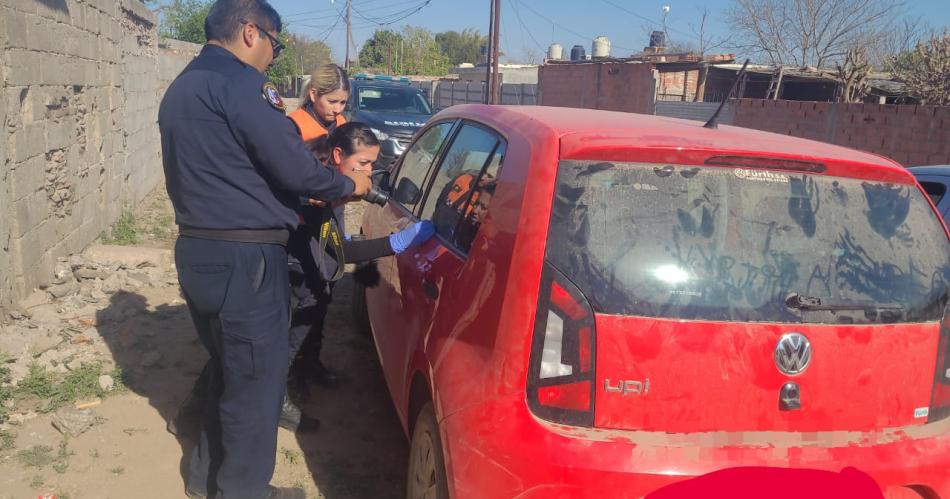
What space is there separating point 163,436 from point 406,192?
1.65 m

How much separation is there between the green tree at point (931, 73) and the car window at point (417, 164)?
13.2m

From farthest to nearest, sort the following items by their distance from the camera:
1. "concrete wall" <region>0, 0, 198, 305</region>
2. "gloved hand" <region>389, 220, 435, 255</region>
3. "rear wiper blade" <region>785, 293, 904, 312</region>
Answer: "concrete wall" <region>0, 0, 198, 305</region> < "gloved hand" <region>389, 220, 435, 255</region> < "rear wiper blade" <region>785, 293, 904, 312</region>

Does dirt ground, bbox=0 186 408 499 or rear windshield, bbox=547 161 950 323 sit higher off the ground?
rear windshield, bbox=547 161 950 323

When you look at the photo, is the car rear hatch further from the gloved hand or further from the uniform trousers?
the uniform trousers

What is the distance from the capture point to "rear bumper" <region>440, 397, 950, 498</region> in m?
1.96

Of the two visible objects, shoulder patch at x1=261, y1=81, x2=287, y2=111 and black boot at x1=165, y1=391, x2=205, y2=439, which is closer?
shoulder patch at x1=261, y1=81, x2=287, y2=111

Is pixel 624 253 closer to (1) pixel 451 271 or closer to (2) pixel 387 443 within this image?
(1) pixel 451 271

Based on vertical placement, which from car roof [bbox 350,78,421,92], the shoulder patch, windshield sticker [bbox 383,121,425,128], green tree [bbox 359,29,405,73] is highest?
green tree [bbox 359,29,405,73]

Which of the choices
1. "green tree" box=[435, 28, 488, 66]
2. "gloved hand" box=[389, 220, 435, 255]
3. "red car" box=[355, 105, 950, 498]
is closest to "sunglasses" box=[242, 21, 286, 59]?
"gloved hand" box=[389, 220, 435, 255]

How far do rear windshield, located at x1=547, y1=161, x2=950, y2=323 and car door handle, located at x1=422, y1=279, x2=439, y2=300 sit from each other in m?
0.67

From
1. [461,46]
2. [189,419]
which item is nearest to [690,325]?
[189,419]

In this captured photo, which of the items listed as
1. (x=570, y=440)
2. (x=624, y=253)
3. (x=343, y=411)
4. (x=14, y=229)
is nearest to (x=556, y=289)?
(x=624, y=253)

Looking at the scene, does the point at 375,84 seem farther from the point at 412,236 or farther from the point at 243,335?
the point at 243,335

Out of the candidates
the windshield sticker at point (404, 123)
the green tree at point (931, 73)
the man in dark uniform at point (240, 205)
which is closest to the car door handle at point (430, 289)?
the man in dark uniform at point (240, 205)
